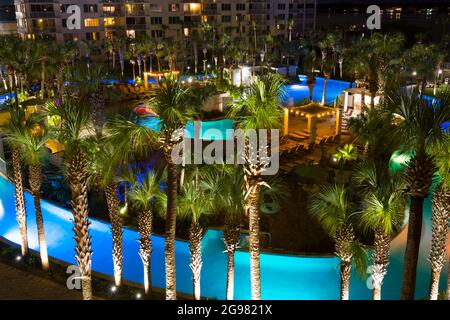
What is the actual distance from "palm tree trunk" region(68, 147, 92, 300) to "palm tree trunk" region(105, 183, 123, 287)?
135 cm

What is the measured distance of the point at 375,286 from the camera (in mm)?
14039

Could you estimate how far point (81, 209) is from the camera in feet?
44.7

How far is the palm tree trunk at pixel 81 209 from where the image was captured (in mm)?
12984

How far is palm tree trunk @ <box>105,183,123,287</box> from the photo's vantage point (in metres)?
15.1

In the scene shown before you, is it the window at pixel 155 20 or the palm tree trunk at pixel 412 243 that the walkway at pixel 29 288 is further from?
the window at pixel 155 20

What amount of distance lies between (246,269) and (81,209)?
27.5 feet

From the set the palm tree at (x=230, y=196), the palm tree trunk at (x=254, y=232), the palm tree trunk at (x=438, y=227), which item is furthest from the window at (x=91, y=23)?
the palm tree trunk at (x=438, y=227)

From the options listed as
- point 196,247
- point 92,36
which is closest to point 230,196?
point 196,247

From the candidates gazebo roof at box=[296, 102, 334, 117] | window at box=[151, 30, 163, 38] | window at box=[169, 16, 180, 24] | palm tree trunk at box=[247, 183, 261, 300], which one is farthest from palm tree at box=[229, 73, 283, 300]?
window at box=[169, 16, 180, 24]

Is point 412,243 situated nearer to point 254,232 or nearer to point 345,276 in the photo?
point 345,276

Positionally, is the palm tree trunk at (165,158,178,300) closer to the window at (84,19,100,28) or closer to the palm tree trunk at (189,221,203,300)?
the palm tree trunk at (189,221,203,300)

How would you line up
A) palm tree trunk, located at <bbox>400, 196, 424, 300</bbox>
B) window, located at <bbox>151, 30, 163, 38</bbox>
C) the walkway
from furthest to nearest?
window, located at <bbox>151, 30, 163, 38</bbox> → the walkway → palm tree trunk, located at <bbox>400, 196, 424, 300</bbox>

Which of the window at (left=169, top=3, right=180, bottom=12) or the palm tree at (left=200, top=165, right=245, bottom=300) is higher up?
the window at (left=169, top=3, right=180, bottom=12)

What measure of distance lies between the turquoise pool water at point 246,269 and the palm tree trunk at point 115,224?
8.50 ft
